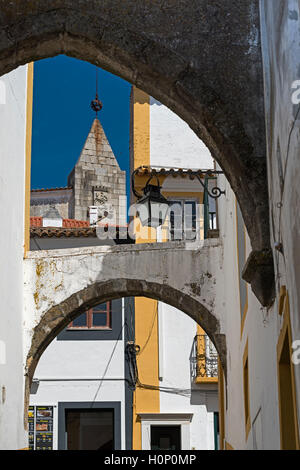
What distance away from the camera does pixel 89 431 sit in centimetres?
2209

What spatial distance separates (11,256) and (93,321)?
7167 millimetres

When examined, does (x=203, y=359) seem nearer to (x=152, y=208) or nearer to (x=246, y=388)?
(x=246, y=388)

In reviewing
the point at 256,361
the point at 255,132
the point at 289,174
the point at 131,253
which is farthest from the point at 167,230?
the point at 289,174

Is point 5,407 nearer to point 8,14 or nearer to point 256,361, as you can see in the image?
point 256,361

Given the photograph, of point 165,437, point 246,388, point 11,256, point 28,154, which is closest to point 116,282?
point 11,256

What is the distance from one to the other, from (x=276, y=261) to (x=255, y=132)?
1.13 metres

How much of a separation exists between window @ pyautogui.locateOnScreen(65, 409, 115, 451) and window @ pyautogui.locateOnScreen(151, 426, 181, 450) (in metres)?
4.03

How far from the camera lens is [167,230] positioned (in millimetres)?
16781

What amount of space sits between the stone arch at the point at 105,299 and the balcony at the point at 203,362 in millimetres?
6198

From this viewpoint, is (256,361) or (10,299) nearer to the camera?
(256,361)

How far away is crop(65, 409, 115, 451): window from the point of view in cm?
2153

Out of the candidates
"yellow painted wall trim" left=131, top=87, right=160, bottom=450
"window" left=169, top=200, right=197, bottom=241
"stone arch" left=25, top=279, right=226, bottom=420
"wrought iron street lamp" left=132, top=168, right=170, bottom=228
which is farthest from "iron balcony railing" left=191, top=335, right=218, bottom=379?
"wrought iron street lamp" left=132, top=168, right=170, bottom=228

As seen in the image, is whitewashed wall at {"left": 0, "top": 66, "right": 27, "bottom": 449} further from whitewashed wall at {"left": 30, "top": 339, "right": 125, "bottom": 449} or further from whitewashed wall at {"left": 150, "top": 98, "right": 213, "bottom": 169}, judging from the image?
whitewashed wall at {"left": 150, "top": 98, "right": 213, "bottom": 169}

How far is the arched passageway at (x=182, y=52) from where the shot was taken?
5.84 m
